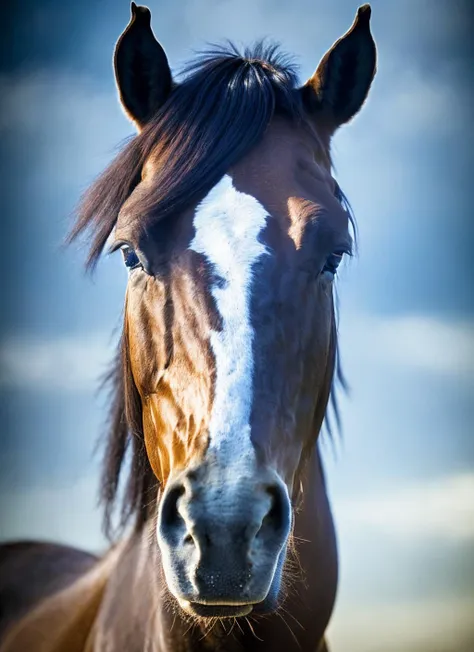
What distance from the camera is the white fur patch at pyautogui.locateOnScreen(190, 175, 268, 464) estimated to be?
1549 millimetres

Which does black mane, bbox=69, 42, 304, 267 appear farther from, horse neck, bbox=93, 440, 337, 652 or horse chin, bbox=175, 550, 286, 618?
horse chin, bbox=175, 550, 286, 618

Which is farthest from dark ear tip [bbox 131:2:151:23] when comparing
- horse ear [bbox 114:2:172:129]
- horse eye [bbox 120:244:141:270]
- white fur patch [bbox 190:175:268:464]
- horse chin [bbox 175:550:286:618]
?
horse chin [bbox 175:550:286:618]

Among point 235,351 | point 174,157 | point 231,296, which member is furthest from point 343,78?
point 235,351

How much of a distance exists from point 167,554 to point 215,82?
1.56 m

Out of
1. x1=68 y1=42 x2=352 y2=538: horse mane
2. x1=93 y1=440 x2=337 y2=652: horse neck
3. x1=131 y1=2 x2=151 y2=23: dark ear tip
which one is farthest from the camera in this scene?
x1=131 y1=2 x2=151 y2=23: dark ear tip

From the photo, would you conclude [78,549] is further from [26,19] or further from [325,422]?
[26,19]

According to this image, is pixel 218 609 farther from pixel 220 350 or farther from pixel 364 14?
pixel 364 14

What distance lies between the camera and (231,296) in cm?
177

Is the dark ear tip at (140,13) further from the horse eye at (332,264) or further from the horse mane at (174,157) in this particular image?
the horse eye at (332,264)

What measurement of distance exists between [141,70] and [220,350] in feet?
4.01

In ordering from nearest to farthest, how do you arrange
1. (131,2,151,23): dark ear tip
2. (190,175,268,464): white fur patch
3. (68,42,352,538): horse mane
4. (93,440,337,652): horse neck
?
1. (190,175,268,464): white fur patch
2. (93,440,337,652): horse neck
3. (68,42,352,538): horse mane
4. (131,2,151,23): dark ear tip

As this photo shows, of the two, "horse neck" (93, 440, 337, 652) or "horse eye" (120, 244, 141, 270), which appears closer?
"horse neck" (93, 440, 337, 652)

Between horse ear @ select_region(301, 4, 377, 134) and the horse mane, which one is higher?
horse ear @ select_region(301, 4, 377, 134)

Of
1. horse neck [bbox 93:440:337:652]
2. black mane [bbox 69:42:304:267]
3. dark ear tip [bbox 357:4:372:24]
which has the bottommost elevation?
horse neck [bbox 93:440:337:652]
